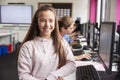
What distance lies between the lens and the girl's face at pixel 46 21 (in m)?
1.41

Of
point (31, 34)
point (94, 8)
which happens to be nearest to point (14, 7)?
point (94, 8)

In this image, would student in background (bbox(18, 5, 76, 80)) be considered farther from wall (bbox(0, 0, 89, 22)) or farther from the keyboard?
wall (bbox(0, 0, 89, 22))

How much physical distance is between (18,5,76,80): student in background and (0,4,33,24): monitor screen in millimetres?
6715

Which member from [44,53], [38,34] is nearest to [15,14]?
[38,34]

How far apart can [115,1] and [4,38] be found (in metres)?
3.26

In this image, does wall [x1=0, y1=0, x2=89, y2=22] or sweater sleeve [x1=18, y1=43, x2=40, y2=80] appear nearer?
sweater sleeve [x1=18, y1=43, x2=40, y2=80]

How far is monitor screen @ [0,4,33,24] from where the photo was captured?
8094 millimetres

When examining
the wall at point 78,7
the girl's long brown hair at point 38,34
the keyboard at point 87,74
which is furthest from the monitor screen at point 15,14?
the girl's long brown hair at point 38,34

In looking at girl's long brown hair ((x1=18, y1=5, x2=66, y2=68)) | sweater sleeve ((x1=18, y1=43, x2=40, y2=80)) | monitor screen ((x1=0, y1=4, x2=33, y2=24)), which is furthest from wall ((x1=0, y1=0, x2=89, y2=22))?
sweater sleeve ((x1=18, y1=43, x2=40, y2=80))

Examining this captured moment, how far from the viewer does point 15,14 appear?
8.15 meters

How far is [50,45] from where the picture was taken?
1.47 metres

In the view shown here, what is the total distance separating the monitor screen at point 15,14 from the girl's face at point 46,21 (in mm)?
6753

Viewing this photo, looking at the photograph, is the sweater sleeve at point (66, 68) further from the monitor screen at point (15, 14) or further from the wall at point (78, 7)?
the wall at point (78, 7)

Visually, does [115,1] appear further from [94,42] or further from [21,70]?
[21,70]
